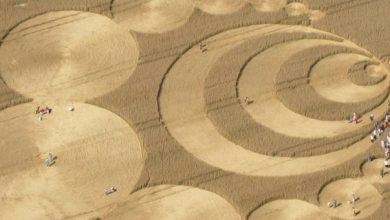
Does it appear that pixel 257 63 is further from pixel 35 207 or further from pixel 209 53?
pixel 35 207

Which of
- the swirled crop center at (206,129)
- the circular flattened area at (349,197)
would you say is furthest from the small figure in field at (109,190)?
the circular flattened area at (349,197)

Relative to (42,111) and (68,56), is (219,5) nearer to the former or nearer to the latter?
(68,56)

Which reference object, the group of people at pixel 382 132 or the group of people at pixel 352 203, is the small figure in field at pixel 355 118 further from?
the group of people at pixel 352 203

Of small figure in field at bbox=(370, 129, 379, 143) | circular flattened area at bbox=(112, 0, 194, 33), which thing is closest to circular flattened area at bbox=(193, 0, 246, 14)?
circular flattened area at bbox=(112, 0, 194, 33)

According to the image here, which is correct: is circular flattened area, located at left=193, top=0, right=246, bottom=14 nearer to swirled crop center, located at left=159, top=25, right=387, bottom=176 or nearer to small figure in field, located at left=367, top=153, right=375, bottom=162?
swirled crop center, located at left=159, top=25, right=387, bottom=176

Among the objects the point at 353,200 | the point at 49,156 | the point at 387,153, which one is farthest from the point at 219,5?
the point at 353,200

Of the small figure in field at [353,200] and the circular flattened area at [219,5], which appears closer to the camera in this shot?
the small figure in field at [353,200]
